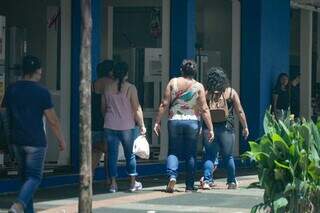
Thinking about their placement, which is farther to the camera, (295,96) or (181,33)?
(295,96)

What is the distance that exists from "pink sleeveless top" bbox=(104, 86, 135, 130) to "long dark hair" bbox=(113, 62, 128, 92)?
5.5 inches

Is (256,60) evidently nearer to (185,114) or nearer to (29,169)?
(185,114)

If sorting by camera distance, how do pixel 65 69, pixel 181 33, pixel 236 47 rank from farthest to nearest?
pixel 236 47, pixel 181 33, pixel 65 69

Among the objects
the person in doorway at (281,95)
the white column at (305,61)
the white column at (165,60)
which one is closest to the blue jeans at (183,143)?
the white column at (165,60)

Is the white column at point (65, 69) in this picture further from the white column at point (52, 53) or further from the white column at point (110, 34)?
the white column at point (110, 34)

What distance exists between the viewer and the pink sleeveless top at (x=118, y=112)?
1241 cm

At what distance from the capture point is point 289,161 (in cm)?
825

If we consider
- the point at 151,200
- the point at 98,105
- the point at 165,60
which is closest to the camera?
the point at 151,200

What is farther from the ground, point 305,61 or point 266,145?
point 305,61

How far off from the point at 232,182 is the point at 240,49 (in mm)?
4387

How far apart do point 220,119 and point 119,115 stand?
4.88 feet

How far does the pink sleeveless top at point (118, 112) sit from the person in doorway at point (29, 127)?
9.54 feet

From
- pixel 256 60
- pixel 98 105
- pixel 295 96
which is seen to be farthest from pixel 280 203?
pixel 295 96

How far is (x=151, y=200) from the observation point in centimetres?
1185
